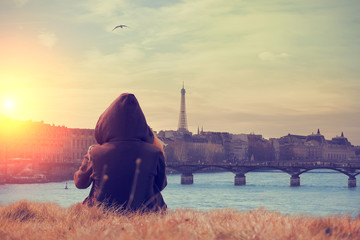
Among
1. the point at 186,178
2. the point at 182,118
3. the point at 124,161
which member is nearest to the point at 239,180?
the point at 186,178

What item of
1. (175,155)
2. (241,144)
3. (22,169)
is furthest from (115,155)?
(241,144)

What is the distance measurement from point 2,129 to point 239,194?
46757 millimetres

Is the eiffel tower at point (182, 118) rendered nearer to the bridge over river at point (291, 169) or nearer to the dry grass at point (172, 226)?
the bridge over river at point (291, 169)

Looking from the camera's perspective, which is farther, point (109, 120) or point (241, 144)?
point (241, 144)

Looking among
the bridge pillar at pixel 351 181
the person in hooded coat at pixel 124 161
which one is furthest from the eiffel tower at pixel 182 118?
the person in hooded coat at pixel 124 161

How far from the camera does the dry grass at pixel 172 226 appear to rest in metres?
5.93

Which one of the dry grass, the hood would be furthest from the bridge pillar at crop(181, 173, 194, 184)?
the hood

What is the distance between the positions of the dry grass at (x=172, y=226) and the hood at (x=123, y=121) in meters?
0.95

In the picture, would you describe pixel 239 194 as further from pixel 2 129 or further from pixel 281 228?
pixel 281 228

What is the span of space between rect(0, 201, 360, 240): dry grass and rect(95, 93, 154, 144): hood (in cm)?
95

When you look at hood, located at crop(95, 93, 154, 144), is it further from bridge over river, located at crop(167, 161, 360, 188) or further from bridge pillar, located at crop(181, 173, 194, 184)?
bridge pillar, located at crop(181, 173, 194, 184)

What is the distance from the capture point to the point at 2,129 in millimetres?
95375

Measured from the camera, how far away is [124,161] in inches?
288

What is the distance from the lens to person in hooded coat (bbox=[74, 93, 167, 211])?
7.26 metres
